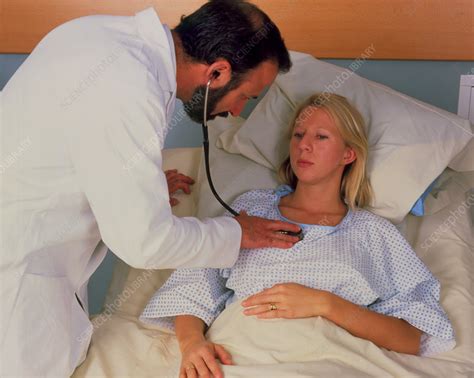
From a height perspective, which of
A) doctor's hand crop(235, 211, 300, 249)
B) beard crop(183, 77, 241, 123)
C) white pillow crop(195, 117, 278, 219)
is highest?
beard crop(183, 77, 241, 123)

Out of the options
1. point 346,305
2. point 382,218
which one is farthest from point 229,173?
point 346,305

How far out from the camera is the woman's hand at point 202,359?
168cm

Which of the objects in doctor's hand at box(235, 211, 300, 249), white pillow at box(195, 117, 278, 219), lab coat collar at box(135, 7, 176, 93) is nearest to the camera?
lab coat collar at box(135, 7, 176, 93)

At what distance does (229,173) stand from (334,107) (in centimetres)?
39

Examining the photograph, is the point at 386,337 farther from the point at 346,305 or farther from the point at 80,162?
the point at 80,162

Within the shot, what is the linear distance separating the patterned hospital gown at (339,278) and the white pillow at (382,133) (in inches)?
6.7

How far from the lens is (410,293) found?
192cm

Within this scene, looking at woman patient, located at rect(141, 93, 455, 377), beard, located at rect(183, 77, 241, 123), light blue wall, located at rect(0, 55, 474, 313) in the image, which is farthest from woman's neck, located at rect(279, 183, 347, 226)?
light blue wall, located at rect(0, 55, 474, 313)

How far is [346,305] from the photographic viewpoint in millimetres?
1802

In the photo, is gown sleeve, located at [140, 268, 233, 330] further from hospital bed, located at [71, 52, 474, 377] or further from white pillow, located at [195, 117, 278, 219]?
white pillow, located at [195, 117, 278, 219]

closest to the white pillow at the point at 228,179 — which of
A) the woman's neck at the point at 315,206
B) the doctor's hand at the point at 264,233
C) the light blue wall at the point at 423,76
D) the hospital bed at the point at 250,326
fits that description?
the hospital bed at the point at 250,326

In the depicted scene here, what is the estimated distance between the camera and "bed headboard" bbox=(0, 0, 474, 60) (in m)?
2.51

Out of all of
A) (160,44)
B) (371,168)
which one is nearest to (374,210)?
(371,168)

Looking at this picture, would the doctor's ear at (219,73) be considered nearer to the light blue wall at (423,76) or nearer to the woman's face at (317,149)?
the woman's face at (317,149)
